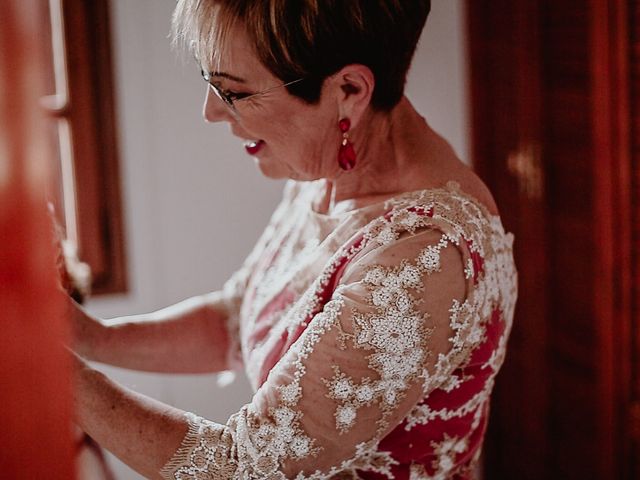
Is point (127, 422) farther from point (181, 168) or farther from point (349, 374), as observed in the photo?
point (181, 168)

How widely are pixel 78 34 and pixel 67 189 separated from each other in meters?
0.40

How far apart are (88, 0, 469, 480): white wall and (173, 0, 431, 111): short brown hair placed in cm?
133

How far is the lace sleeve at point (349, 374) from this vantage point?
3.23 ft

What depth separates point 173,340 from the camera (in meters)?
1.42

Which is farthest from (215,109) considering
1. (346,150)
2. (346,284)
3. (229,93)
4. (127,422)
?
(127,422)

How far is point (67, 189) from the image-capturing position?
2.49 metres

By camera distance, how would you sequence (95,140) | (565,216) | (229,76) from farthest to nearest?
(95,140) → (565,216) → (229,76)

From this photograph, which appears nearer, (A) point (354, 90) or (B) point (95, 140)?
(A) point (354, 90)

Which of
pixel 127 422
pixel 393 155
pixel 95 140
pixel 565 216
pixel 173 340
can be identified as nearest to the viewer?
pixel 127 422

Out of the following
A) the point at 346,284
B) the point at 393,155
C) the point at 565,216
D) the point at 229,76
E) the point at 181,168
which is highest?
the point at 229,76

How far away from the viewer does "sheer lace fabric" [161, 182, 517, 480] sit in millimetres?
988

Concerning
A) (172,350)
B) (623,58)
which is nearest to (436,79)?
(623,58)

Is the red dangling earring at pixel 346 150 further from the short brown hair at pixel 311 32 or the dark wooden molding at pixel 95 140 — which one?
the dark wooden molding at pixel 95 140

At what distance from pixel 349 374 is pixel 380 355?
0.04m
